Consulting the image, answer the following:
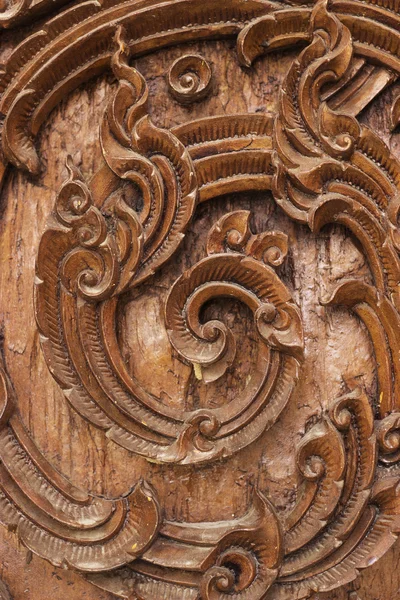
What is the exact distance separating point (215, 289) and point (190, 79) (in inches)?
11.9

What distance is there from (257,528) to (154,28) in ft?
2.35

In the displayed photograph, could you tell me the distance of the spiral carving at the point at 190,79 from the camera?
1028mm

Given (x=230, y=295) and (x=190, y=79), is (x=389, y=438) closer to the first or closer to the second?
(x=230, y=295)

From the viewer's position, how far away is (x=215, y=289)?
3.29 feet

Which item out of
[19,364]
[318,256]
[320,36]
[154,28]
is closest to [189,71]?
[154,28]

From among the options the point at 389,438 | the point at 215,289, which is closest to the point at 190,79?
the point at 215,289

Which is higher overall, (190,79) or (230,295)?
(190,79)

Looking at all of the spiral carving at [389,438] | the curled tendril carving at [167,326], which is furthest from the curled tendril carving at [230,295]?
the spiral carving at [389,438]

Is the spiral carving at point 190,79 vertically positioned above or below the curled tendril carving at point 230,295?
above

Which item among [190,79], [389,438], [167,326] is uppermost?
[190,79]

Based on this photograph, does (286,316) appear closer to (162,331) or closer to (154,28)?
(162,331)

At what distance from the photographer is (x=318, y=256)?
3.41 feet

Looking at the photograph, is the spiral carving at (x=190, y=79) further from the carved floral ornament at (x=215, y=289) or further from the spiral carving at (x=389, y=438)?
the spiral carving at (x=389, y=438)

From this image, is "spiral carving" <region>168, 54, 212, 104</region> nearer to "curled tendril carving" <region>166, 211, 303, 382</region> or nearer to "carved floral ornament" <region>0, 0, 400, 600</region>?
"carved floral ornament" <region>0, 0, 400, 600</region>
